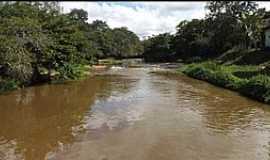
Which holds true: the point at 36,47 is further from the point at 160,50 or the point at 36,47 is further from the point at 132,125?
the point at 160,50

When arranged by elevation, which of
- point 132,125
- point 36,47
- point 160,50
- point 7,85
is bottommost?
point 132,125

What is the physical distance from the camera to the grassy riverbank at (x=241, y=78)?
2265cm

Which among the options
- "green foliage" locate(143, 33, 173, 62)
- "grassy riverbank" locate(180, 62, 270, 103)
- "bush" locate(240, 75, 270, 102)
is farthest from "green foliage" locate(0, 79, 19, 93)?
"green foliage" locate(143, 33, 173, 62)

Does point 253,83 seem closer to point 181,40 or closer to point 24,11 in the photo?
point 24,11

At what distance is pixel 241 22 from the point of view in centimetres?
5009

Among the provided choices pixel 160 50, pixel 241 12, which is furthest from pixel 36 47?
pixel 160 50

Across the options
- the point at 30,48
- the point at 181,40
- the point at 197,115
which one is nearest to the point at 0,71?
the point at 30,48

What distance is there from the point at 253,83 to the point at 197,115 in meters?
6.82

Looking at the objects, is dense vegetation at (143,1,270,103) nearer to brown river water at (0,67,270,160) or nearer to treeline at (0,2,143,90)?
brown river water at (0,67,270,160)

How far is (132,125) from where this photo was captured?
653 inches

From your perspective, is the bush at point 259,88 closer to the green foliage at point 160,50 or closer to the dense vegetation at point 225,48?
the dense vegetation at point 225,48

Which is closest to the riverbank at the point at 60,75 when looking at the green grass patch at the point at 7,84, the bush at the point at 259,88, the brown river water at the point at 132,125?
the green grass patch at the point at 7,84

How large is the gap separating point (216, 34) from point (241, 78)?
27.3 meters

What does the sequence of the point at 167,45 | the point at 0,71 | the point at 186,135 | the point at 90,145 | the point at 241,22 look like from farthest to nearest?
1. the point at 167,45
2. the point at 241,22
3. the point at 0,71
4. the point at 186,135
5. the point at 90,145
